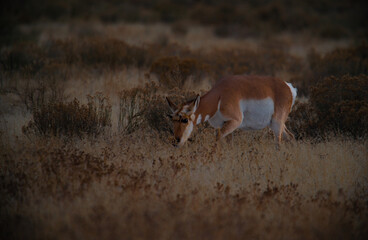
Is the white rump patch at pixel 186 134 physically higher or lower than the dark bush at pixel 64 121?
higher

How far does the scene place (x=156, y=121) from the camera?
779 cm

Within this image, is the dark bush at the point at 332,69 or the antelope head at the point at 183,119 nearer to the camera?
the antelope head at the point at 183,119

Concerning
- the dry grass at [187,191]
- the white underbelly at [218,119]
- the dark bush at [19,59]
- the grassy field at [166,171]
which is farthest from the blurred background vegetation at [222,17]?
the dry grass at [187,191]

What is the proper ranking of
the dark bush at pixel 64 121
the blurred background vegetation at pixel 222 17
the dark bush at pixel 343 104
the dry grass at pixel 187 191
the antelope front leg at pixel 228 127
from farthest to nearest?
the blurred background vegetation at pixel 222 17 → the dark bush at pixel 343 104 → the dark bush at pixel 64 121 → the antelope front leg at pixel 228 127 → the dry grass at pixel 187 191

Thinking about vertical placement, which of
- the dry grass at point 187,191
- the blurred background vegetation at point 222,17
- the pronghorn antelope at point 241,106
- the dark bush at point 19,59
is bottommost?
the dry grass at point 187,191

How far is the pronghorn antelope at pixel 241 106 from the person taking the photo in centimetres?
634

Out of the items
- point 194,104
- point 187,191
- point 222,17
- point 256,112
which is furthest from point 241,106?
point 222,17

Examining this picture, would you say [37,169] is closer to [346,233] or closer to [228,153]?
[228,153]

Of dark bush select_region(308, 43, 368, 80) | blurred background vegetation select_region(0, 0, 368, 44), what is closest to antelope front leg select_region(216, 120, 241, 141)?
dark bush select_region(308, 43, 368, 80)

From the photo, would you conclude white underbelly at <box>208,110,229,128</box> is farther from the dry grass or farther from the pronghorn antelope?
the dry grass

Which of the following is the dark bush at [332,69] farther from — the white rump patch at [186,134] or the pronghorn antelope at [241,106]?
the white rump patch at [186,134]

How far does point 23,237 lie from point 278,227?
2725mm

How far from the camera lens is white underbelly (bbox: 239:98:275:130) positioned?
6891 millimetres

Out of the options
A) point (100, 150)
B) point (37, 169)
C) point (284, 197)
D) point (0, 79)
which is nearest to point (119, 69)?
point (0, 79)
